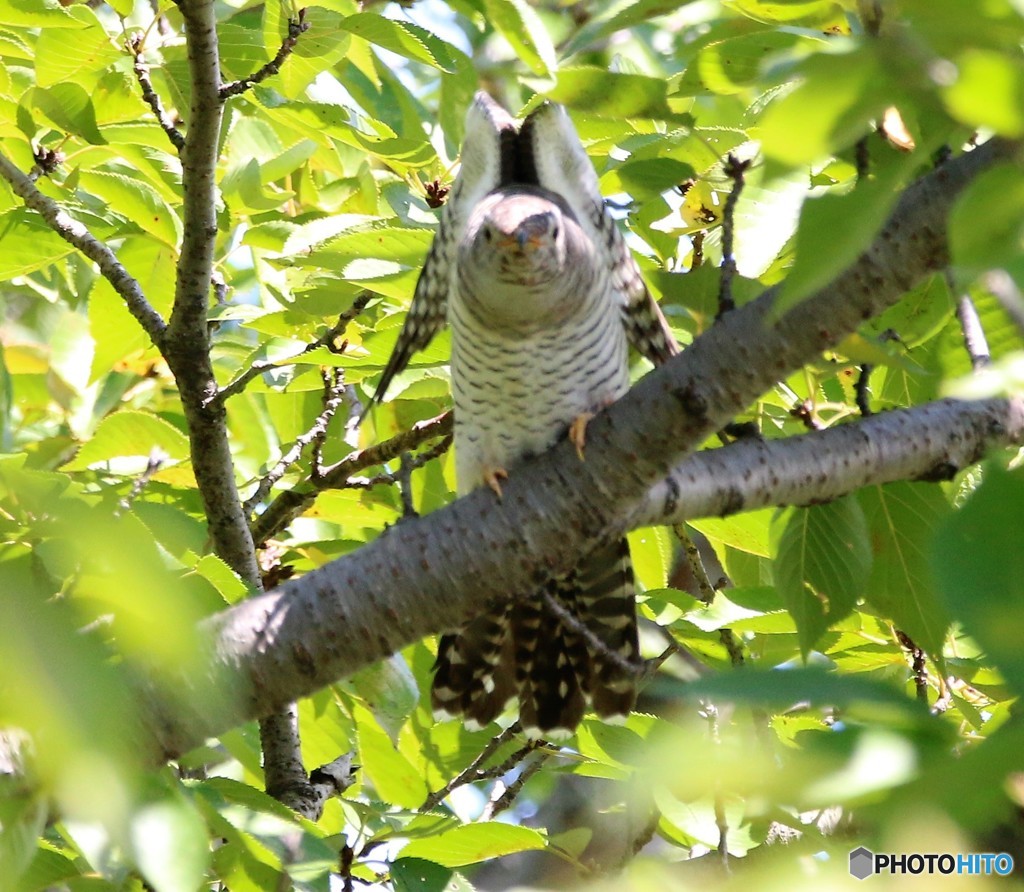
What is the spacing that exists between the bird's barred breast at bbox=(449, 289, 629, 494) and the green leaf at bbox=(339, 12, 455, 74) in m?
0.59

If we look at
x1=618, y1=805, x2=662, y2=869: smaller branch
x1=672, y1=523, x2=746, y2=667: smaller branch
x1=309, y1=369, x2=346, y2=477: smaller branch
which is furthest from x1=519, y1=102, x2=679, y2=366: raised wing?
x1=618, y1=805, x2=662, y2=869: smaller branch

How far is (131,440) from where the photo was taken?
3078mm

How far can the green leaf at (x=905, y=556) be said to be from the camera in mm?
2246

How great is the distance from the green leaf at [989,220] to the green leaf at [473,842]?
5.86 feet

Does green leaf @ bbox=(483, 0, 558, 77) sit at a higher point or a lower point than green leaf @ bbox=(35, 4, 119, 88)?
lower

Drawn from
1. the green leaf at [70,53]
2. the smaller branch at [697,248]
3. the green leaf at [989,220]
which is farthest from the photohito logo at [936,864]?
the green leaf at [70,53]

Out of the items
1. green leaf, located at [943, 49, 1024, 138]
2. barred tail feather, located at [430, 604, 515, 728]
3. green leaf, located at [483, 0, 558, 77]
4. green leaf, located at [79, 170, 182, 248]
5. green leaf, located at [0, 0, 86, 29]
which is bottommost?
barred tail feather, located at [430, 604, 515, 728]

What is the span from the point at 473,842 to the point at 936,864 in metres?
1.41

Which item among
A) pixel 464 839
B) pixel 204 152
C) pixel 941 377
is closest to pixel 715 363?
pixel 941 377

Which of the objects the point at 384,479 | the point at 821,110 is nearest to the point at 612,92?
the point at 821,110

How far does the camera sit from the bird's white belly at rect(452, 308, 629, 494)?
2.86 m

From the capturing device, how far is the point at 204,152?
243cm

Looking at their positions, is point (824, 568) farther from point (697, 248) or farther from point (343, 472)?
point (343, 472)

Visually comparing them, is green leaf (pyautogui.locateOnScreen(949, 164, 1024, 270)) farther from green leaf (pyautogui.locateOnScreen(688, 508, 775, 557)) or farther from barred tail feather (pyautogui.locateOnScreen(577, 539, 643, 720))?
barred tail feather (pyautogui.locateOnScreen(577, 539, 643, 720))
